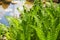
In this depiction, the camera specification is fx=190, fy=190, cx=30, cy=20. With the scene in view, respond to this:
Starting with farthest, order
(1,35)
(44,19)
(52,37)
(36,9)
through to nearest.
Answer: (1,35) < (36,9) < (44,19) < (52,37)

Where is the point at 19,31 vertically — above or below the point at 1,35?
above

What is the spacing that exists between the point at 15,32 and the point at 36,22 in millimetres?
139

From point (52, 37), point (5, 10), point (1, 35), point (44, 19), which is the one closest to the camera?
point (52, 37)

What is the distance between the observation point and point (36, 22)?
0.95 m

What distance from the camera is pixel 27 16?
103 centimetres

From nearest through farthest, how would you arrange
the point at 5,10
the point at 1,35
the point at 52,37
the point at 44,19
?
the point at 52,37 < the point at 44,19 < the point at 1,35 < the point at 5,10

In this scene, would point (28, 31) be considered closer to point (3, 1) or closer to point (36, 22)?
point (36, 22)

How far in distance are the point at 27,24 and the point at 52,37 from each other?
146mm

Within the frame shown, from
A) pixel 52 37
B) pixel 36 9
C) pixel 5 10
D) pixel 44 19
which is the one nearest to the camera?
pixel 52 37

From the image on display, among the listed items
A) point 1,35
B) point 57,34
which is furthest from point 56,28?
point 1,35

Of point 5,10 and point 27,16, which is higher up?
point 27,16

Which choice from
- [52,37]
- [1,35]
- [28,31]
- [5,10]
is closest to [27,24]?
[28,31]

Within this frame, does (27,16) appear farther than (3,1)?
No

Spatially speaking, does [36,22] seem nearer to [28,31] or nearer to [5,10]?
[28,31]
